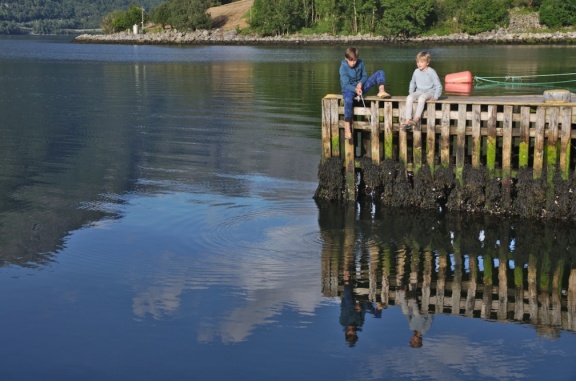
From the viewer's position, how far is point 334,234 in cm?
1802

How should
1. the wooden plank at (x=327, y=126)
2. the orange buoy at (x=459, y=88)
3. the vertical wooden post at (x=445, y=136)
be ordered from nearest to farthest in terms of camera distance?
the vertical wooden post at (x=445, y=136) → the wooden plank at (x=327, y=126) → the orange buoy at (x=459, y=88)

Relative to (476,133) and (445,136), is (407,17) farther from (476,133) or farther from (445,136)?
(476,133)

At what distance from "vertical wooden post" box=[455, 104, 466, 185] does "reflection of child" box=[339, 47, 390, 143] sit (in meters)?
1.72

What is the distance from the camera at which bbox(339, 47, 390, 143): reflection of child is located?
1950 cm

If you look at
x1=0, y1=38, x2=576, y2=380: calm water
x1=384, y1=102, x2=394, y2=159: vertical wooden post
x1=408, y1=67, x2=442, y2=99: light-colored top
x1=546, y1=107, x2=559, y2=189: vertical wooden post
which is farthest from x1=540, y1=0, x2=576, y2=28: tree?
x1=546, y1=107, x2=559, y2=189: vertical wooden post

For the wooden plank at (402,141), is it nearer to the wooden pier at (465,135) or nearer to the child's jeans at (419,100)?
the wooden pier at (465,135)

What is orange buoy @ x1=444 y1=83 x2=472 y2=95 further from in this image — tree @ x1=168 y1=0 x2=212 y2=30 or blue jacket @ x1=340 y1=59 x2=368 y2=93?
tree @ x1=168 y1=0 x2=212 y2=30

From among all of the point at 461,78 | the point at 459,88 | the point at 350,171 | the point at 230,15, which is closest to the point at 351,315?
the point at 350,171

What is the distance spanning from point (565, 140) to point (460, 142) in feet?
6.74

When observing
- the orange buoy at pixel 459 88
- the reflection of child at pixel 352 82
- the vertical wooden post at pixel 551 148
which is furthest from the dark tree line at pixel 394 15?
the vertical wooden post at pixel 551 148

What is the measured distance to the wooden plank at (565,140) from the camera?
58.0 ft

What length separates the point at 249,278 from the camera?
15023mm

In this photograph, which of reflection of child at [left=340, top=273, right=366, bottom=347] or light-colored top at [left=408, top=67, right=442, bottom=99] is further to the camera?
light-colored top at [left=408, top=67, right=442, bottom=99]

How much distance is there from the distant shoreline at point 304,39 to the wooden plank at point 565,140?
106 meters
